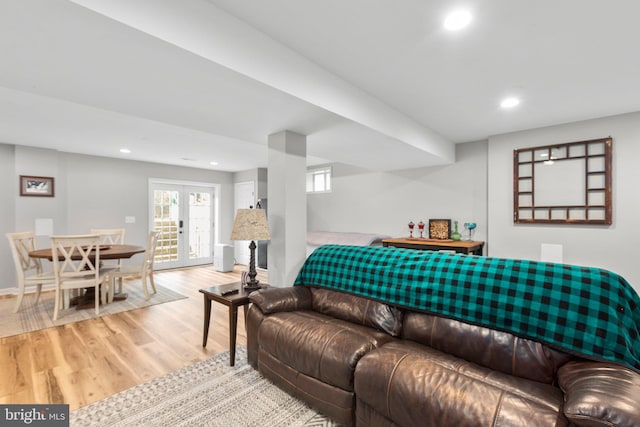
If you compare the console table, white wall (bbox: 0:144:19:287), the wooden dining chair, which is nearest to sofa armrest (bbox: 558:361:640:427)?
the console table

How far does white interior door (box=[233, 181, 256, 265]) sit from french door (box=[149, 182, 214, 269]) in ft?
2.08

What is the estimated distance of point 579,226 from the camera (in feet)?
11.4

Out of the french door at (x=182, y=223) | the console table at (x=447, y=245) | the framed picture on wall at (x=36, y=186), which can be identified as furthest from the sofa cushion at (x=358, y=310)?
the framed picture on wall at (x=36, y=186)

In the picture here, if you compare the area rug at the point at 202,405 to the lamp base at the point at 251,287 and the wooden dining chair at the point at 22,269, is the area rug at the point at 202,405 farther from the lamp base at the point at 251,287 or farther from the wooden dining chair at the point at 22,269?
the wooden dining chair at the point at 22,269

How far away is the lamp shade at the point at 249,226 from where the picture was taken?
254cm

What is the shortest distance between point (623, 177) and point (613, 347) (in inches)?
117

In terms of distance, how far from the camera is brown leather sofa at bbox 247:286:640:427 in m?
1.11

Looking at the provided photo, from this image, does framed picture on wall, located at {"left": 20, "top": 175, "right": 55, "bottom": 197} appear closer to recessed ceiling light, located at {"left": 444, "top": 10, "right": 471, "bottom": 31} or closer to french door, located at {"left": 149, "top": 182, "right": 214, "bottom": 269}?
french door, located at {"left": 149, "top": 182, "right": 214, "bottom": 269}

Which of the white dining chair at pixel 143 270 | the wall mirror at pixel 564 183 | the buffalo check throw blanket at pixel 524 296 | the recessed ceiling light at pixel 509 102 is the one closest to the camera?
the buffalo check throw blanket at pixel 524 296

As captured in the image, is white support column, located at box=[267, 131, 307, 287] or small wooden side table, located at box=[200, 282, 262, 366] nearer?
small wooden side table, located at box=[200, 282, 262, 366]

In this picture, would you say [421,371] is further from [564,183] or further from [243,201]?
[243,201]

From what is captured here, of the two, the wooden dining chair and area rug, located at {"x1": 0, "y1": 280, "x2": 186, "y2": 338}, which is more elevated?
the wooden dining chair

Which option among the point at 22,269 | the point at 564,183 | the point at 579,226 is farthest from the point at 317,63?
the point at 22,269

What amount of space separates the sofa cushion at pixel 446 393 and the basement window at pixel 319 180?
504 cm
